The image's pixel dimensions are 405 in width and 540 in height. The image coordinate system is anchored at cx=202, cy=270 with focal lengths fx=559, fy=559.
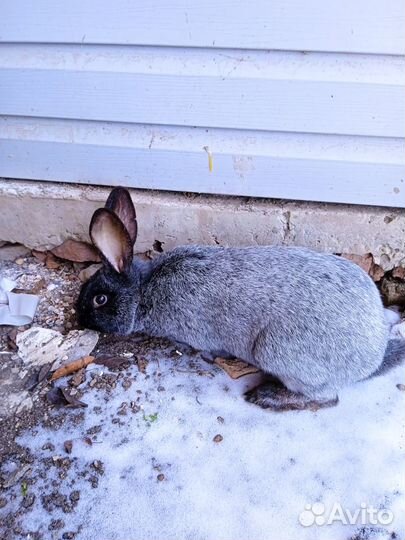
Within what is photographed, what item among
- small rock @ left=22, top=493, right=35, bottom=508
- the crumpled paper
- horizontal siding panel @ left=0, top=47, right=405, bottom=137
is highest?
horizontal siding panel @ left=0, top=47, right=405, bottom=137

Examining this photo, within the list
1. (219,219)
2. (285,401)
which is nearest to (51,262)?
(219,219)

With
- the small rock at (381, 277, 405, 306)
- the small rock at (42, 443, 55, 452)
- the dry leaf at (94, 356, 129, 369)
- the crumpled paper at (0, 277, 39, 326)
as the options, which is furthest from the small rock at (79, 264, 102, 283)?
the small rock at (381, 277, 405, 306)

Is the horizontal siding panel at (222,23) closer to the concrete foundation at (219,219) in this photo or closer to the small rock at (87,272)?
the concrete foundation at (219,219)

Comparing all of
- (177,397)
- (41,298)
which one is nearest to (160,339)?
(177,397)

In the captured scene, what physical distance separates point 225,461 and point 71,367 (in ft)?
3.09

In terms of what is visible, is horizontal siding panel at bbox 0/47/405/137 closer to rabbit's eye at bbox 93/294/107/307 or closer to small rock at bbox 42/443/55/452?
rabbit's eye at bbox 93/294/107/307

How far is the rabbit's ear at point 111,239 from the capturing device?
2480 mm

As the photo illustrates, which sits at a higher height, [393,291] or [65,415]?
[393,291]

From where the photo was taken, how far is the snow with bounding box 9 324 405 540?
88.0 inches

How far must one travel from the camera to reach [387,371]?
2738 mm

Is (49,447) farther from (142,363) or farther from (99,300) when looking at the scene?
(99,300)

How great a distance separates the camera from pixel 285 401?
8.77ft

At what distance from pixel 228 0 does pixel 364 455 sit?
2.12m

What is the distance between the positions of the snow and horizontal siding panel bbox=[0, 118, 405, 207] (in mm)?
1000
